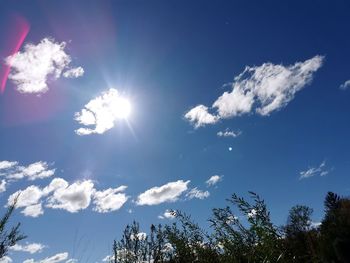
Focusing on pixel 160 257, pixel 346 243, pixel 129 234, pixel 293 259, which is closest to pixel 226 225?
pixel 293 259

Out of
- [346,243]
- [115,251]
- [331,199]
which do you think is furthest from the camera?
[331,199]

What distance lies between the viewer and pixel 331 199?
324 feet

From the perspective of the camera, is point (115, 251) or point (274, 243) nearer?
point (274, 243)

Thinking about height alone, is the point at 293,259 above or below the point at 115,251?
below

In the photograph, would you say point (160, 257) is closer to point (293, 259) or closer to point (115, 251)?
point (115, 251)

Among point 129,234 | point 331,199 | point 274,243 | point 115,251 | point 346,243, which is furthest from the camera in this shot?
point 331,199

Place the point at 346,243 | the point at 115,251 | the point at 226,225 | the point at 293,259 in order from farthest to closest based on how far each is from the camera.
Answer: the point at 346,243 → the point at 115,251 → the point at 226,225 → the point at 293,259

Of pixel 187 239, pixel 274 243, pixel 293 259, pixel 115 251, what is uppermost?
pixel 115 251

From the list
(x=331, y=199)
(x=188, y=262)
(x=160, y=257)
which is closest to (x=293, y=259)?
(x=188, y=262)

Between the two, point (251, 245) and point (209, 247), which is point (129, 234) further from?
point (251, 245)

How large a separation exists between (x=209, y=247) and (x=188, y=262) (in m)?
0.37

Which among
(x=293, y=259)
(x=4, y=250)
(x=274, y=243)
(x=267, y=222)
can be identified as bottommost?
(x=293, y=259)

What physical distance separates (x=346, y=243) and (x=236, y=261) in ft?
32.7

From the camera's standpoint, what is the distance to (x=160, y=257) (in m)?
5.58
